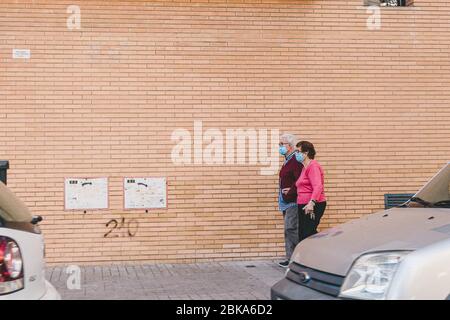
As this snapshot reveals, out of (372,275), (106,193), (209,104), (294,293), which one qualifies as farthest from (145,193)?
(372,275)

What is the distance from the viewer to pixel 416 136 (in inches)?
400

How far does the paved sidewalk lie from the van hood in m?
2.46

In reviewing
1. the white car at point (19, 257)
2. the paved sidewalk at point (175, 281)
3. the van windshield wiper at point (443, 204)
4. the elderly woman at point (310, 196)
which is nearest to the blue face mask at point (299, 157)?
the elderly woman at point (310, 196)

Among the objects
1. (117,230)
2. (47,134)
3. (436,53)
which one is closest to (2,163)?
(47,134)

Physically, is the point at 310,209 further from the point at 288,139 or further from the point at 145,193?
the point at 145,193

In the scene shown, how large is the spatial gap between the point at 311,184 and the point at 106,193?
3.10 meters

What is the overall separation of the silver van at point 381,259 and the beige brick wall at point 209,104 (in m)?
4.67

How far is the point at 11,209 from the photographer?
4449mm

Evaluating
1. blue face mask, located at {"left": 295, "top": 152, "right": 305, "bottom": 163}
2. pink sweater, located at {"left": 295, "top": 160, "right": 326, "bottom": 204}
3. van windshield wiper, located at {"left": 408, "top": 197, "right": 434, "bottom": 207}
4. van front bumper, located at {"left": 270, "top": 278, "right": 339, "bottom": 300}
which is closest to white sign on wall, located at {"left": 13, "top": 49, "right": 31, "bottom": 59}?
blue face mask, located at {"left": 295, "top": 152, "right": 305, "bottom": 163}

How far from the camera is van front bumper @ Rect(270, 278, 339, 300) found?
4379 millimetres

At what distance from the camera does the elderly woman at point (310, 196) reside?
845 centimetres

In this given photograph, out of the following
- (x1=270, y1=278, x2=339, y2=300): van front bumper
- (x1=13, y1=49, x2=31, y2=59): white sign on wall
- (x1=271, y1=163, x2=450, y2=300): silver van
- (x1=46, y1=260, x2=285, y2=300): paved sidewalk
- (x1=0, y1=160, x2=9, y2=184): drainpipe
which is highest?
(x1=13, y1=49, x2=31, y2=59): white sign on wall

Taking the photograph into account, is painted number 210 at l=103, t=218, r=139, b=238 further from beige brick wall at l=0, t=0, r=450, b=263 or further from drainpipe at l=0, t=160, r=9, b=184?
drainpipe at l=0, t=160, r=9, b=184

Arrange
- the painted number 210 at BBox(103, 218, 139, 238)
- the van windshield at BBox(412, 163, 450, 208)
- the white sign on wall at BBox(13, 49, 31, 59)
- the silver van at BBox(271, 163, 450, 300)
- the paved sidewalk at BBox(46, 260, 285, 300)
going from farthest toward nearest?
the painted number 210 at BBox(103, 218, 139, 238)
the white sign on wall at BBox(13, 49, 31, 59)
the paved sidewalk at BBox(46, 260, 285, 300)
the van windshield at BBox(412, 163, 450, 208)
the silver van at BBox(271, 163, 450, 300)
